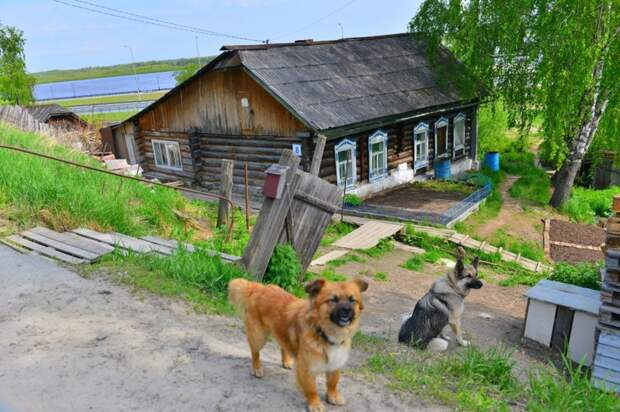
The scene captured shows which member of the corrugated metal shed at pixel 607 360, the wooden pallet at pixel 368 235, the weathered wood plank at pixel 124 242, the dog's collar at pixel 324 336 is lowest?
the wooden pallet at pixel 368 235

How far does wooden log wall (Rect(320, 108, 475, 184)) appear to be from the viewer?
14.5 meters

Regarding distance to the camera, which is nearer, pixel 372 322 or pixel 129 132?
A: pixel 372 322

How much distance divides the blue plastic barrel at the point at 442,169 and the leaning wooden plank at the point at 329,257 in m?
9.16

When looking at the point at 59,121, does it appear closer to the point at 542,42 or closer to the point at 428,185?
the point at 428,185

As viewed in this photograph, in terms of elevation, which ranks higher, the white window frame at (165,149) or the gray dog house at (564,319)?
the white window frame at (165,149)

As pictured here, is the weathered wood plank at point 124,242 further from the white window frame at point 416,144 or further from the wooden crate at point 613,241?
the white window frame at point 416,144

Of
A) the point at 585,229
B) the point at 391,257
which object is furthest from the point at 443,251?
the point at 585,229

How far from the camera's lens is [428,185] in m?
17.4

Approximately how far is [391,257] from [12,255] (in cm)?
793

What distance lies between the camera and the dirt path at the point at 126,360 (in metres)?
3.44

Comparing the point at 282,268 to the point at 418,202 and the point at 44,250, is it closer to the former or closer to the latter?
the point at 44,250

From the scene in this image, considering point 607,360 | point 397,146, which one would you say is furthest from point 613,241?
point 397,146

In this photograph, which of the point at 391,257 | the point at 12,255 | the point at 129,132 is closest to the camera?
the point at 12,255

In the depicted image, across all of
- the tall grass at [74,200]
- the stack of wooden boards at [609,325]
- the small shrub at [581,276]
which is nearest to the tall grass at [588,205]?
the small shrub at [581,276]
